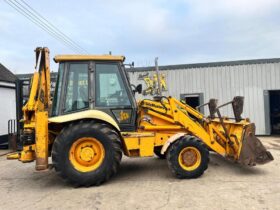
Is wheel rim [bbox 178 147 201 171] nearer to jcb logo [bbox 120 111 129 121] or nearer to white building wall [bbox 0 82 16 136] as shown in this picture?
jcb logo [bbox 120 111 129 121]

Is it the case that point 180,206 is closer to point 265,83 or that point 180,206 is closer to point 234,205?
point 234,205

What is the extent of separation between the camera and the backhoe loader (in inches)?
268

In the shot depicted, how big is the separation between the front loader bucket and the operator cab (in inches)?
95.1

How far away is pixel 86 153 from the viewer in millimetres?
6906

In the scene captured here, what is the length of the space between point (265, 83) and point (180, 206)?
11598 mm

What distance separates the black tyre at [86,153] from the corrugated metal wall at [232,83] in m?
9.79

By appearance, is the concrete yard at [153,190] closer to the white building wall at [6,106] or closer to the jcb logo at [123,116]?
the jcb logo at [123,116]

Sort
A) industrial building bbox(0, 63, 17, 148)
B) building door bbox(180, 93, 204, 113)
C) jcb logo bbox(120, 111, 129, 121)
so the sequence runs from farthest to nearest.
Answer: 1. building door bbox(180, 93, 204, 113)
2. industrial building bbox(0, 63, 17, 148)
3. jcb logo bbox(120, 111, 129, 121)

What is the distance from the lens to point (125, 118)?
7383 millimetres

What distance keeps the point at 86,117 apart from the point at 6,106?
9621 millimetres

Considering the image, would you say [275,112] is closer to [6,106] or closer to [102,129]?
[6,106]

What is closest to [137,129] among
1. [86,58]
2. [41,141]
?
[86,58]

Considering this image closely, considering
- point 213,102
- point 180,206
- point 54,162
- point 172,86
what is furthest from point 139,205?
point 172,86

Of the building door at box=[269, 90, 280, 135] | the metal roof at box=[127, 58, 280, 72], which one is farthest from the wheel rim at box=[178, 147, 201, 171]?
the building door at box=[269, 90, 280, 135]
